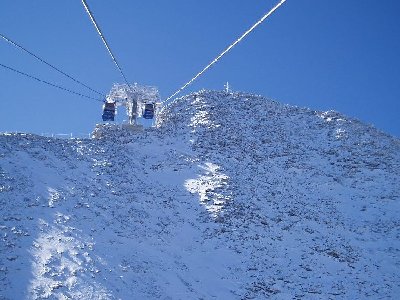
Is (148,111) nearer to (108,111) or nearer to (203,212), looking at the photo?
(108,111)

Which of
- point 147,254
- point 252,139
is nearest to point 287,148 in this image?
point 252,139

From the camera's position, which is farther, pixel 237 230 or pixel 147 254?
pixel 237 230

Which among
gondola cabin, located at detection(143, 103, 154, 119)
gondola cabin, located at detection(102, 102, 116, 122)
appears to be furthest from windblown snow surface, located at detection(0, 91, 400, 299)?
gondola cabin, located at detection(102, 102, 116, 122)

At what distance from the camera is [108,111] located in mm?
46938

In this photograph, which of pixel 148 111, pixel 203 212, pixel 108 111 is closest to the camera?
pixel 203 212

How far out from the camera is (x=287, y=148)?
145 ft

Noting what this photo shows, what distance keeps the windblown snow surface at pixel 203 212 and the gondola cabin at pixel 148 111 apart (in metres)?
2.05

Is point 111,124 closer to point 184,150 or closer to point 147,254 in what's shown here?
point 184,150

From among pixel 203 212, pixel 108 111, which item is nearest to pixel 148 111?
pixel 108 111

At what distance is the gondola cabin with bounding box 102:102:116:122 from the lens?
46625mm

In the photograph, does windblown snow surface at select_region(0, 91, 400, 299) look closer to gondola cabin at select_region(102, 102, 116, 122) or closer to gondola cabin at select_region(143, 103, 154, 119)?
gondola cabin at select_region(143, 103, 154, 119)

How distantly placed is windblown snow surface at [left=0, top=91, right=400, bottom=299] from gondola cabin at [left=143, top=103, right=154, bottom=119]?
6.74ft

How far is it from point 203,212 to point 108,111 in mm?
23061

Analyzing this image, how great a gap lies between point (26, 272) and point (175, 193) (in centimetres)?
1620
